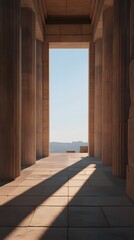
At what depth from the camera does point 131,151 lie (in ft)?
31.8

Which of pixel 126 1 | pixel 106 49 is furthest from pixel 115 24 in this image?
pixel 106 49

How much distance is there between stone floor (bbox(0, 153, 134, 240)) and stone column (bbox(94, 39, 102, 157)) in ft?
39.7

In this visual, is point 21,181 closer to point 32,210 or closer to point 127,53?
point 32,210

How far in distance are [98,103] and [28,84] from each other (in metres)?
7.91

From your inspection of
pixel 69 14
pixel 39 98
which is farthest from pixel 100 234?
pixel 69 14

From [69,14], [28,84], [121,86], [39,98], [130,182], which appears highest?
[69,14]

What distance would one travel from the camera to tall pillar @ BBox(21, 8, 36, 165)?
19.4 meters

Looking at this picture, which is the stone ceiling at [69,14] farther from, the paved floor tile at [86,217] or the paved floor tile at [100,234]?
the paved floor tile at [100,234]

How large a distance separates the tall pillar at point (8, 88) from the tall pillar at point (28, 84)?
6144 millimetres

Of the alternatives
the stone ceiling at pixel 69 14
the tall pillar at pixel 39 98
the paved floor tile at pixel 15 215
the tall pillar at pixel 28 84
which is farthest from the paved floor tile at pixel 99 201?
the tall pillar at pixel 39 98

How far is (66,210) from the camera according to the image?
8.06 meters

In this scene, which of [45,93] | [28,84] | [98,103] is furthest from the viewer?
[45,93]

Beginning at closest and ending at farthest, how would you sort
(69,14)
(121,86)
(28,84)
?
(121,86) < (28,84) < (69,14)

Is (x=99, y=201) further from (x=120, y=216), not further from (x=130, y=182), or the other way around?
(x=120, y=216)
